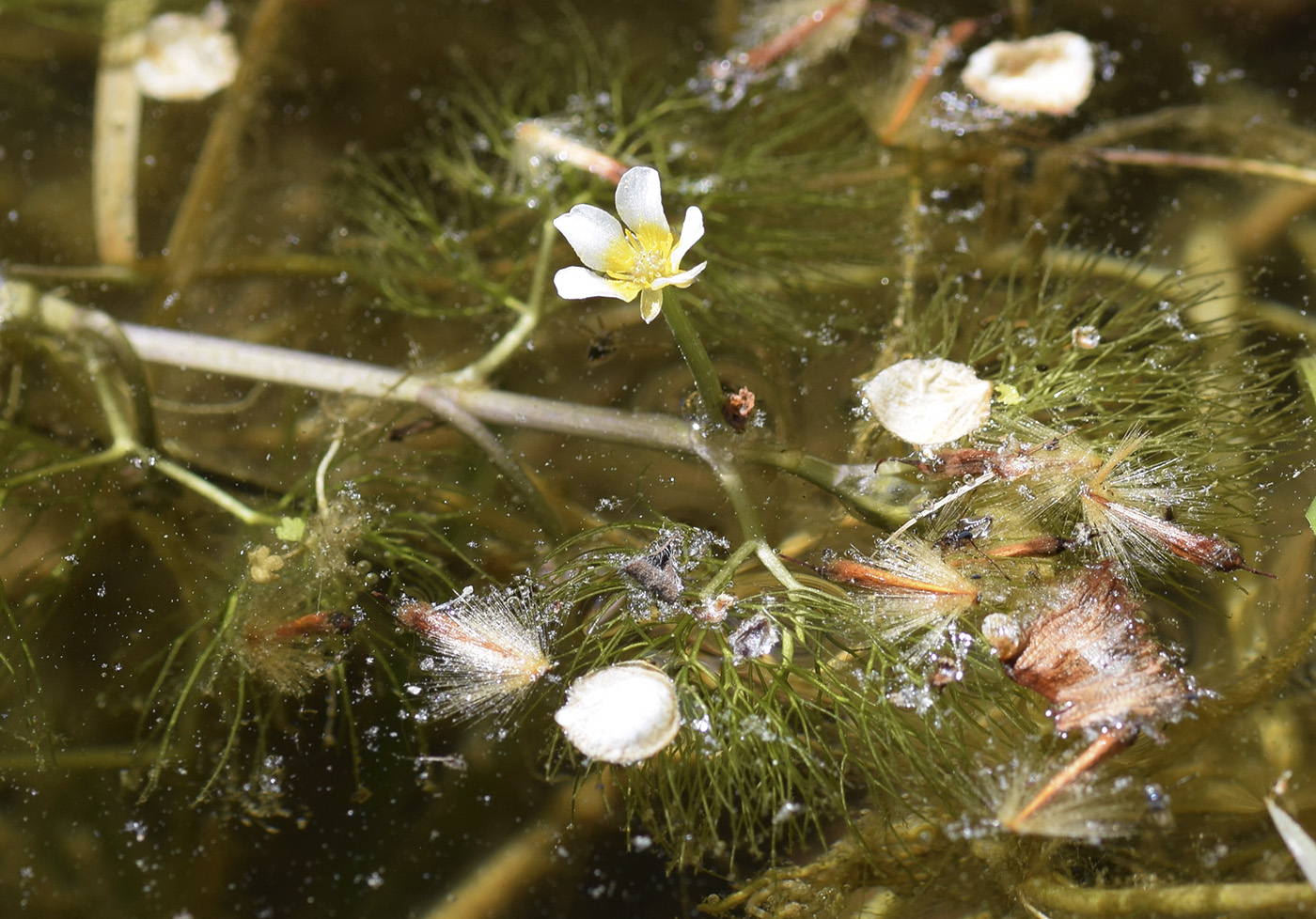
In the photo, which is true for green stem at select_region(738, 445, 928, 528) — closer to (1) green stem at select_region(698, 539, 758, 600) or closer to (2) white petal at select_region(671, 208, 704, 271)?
(1) green stem at select_region(698, 539, 758, 600)

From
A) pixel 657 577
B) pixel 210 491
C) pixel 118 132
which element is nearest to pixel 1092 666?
pixel 657 577

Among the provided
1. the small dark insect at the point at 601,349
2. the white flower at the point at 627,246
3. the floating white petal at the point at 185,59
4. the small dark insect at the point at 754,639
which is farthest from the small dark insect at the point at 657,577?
the floating white petal at the point at 185,59

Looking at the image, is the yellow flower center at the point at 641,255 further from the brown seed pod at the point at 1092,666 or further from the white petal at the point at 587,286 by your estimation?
the brown seed pod at the point at 1092,666

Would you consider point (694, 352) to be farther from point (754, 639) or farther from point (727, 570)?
point (754, 639)

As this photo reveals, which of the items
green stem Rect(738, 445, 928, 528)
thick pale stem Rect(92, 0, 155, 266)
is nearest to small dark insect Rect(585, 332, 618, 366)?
green stem Rect(738, 445, 928, 528)

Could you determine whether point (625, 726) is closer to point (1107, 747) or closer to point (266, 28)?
point (1107, 747)

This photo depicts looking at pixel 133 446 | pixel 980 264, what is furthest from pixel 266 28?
pixel 980 264
